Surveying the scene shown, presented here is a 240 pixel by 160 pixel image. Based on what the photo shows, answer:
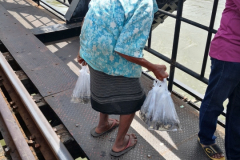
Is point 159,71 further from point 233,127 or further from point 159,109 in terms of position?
point 233,127

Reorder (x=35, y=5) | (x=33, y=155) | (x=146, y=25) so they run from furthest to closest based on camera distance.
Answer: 1. (x=35, y=5)
2. (x=33, y=155)
3. (x=146, y=25)

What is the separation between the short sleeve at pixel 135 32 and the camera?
5.75 ft

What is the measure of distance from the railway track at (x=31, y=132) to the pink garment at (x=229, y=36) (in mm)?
1547

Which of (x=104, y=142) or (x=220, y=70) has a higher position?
(x=220, y=70)

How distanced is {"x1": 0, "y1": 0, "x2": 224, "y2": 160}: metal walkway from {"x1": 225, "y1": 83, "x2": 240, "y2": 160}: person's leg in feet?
0.81

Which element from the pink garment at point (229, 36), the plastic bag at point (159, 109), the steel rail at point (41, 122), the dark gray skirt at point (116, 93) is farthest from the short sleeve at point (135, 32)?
the steel rail at point (41, 122)

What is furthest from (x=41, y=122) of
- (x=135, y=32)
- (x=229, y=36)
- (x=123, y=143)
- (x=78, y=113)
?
(x=229, y=36)

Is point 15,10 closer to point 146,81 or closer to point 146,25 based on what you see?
point 146,81

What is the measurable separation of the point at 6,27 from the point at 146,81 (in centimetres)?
308

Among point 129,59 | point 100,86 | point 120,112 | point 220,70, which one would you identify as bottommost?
point 120,112

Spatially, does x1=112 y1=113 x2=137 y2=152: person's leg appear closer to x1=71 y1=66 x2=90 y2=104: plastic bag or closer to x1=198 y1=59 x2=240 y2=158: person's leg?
x1=71 y1=66 x2=90 y2=104: plastic bag

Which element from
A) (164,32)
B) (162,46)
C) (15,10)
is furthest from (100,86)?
(164,32)

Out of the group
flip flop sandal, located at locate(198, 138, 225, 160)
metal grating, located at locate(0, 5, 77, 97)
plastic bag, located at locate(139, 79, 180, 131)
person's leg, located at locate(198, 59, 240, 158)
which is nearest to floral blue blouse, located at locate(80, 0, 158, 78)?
plastic bag, located at locate(139, 79, 180, 131)

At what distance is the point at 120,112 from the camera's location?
2156 millimetres
